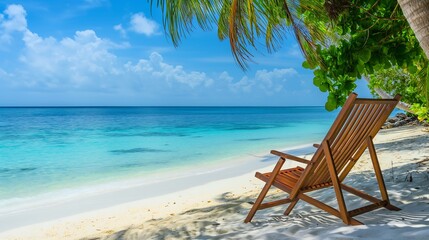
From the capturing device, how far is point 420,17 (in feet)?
5.95

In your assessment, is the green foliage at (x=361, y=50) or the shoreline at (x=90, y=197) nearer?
the green foliage at (x=361, y=50)

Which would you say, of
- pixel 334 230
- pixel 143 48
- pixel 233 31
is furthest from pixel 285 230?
pixel 143 48

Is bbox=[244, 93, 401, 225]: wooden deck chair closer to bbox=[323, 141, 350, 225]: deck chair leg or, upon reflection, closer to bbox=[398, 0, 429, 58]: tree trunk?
bbox=[323, 141, 350, 225]: deck chair leg

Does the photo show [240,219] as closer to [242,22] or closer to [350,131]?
[350,131]

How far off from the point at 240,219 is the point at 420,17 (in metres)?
2.20

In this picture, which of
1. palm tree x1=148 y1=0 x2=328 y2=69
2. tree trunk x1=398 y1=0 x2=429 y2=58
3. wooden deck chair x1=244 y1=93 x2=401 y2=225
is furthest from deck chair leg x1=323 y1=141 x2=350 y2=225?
palm tree x1=148 y1=0 x2=328 y2=69

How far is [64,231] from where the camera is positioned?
4191 millimetres

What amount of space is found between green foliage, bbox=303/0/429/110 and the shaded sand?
2.93 feet

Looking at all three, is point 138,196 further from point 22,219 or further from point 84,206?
point 22,219

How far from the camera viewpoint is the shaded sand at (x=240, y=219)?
2342mm

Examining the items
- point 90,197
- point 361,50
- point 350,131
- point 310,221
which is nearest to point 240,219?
point 310,221

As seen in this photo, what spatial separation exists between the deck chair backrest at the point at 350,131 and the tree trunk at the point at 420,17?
503mm

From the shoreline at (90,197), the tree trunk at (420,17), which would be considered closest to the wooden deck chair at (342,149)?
the tree trunk at (420,17)

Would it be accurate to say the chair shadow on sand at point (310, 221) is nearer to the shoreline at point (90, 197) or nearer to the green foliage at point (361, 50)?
the green foliage at point (361, 50)
